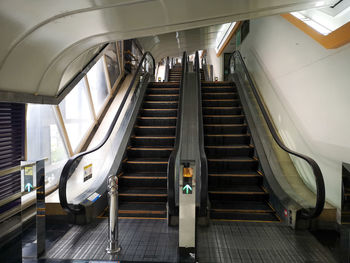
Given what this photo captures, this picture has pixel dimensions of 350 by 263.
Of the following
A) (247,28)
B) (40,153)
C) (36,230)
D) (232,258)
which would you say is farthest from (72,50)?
(247,28)

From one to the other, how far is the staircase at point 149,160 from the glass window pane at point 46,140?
1.24 m

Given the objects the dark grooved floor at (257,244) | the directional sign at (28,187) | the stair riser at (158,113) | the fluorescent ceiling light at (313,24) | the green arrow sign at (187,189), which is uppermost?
the fluorescent ceiling light at (313,24)

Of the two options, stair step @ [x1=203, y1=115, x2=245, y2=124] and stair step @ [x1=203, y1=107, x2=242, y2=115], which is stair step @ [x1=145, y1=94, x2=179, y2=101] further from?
stair step @ [x1=203, y1=115, x2=245, y2=124]

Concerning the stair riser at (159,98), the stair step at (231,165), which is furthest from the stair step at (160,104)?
the stair step at (231,165)

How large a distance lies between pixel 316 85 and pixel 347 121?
40.3 inches

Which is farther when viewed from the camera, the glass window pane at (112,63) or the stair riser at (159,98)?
the glass window pane at (112,63)

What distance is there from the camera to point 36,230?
2928 mm

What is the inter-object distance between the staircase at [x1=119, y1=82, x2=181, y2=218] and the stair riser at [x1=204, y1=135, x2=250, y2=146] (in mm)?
817

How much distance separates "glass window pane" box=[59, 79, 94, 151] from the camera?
17.3 ft

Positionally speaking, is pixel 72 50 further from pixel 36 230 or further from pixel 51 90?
pixel 36 230

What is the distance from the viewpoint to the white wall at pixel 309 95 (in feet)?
11.8

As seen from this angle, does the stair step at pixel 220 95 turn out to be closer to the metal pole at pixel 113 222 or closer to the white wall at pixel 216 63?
the metal pole at pixel 113 222

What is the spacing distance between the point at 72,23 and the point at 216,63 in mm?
15129

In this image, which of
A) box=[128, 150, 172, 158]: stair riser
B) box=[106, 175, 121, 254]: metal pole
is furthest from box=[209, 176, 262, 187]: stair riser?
box=[106, 175, 121, 254]: metal pole
